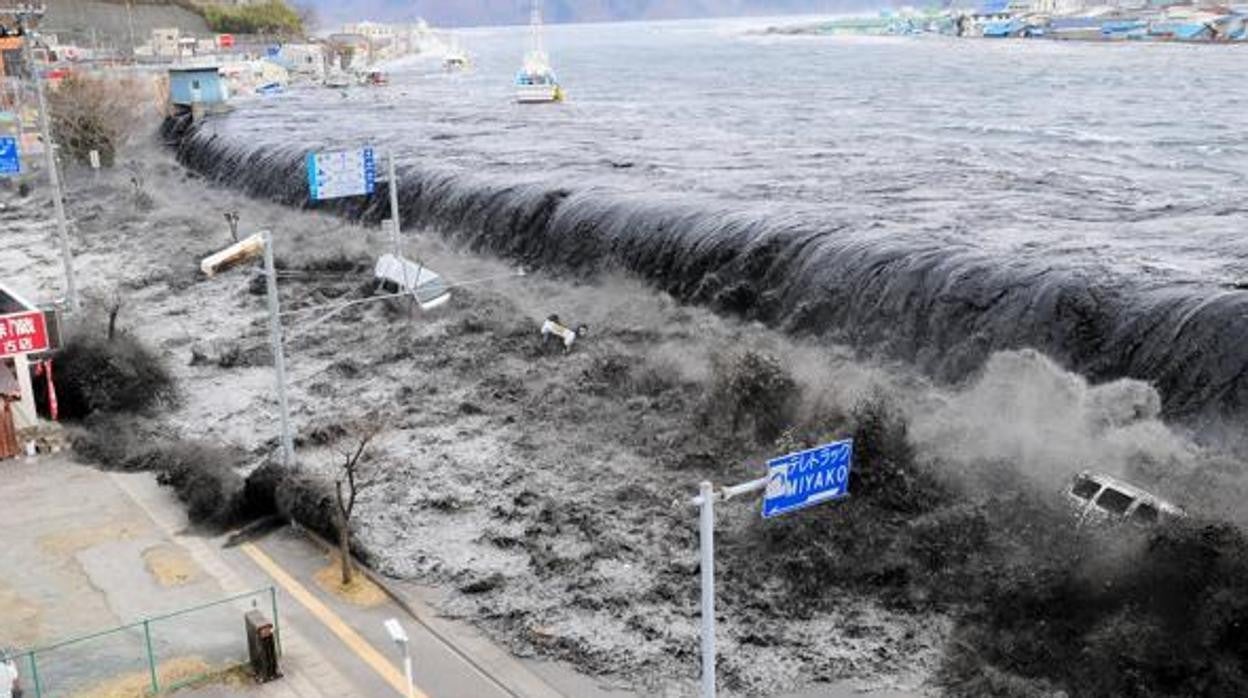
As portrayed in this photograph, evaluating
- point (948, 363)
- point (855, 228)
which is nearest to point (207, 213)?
point (855, 228)

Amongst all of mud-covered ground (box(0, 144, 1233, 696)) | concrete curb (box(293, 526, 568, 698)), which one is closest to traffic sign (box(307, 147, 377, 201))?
mud-covered ground (box(0, 144, 1233, 696))

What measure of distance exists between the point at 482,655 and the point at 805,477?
33.3ft

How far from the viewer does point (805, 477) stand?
43.0ft

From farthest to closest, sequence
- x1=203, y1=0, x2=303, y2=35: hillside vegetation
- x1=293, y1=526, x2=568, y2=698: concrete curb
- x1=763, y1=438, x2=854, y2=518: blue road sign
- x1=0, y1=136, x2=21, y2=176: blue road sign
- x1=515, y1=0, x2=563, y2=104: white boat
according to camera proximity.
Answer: x1=203, y1=0, x2=303, y2=35: hillside vegetation → x1=515, y1=0, x2=563, y2=104: white boat → x1=0, y1=136, x2=21, y2=176: blue road sign → x1=293, y1=526, x2=568, y2=698: concrete curb → x1=763, y1=438, x2=854, y2=518: blue road sign

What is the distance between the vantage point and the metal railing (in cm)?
1894

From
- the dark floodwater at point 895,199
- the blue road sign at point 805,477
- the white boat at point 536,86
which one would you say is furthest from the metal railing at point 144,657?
the white boat at point 536,86

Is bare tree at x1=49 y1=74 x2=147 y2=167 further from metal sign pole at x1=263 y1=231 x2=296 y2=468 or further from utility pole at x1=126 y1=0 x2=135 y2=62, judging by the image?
utility pole at x1=126 y1=0 x2=135 y2=62

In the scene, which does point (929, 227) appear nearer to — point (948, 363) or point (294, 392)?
point (948, 363)

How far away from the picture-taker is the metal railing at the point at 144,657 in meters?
18.9

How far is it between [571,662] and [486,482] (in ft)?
30.0

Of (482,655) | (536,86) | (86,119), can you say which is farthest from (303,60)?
(482,655)

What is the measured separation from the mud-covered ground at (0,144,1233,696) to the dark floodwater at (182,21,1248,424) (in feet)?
5.24

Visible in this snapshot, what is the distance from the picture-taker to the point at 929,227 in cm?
4084

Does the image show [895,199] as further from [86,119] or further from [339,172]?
[86,119]
